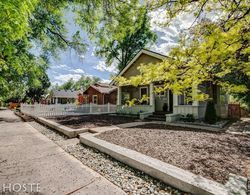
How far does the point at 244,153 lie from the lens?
4.50m

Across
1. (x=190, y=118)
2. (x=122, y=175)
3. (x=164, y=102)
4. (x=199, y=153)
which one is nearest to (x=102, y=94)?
(x=164, y=102)

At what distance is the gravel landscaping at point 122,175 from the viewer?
290cm

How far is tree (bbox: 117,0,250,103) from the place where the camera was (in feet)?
8.22

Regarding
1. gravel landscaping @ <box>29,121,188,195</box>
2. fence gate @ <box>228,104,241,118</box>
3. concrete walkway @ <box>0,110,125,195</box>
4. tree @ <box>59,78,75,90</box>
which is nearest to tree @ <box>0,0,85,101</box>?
concrete walkway @ <box>0,110,125,195</box>

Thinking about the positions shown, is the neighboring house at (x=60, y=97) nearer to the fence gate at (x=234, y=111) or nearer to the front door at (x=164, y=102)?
the front door at (x=164, y=102)

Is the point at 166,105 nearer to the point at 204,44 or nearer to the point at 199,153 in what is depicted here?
the point at 199,153

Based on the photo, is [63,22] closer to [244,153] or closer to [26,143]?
[26,143]

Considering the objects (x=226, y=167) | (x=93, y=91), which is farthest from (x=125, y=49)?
(x=226, y=167)

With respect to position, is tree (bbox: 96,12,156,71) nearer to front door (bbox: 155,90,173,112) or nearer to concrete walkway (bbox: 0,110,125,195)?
front door (bbox: 155,90,173,112)

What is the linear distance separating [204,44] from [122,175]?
3053 mm

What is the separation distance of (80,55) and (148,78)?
11537 millimetres

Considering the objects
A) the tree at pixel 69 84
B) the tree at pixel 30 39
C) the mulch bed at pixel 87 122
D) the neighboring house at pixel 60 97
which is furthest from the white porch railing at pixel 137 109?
the tree at pixel 69 84

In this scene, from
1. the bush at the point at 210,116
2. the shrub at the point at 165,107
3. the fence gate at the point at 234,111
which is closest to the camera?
the bush at the point at 210,116

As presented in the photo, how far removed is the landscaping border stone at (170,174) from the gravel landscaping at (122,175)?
11 centimetres
